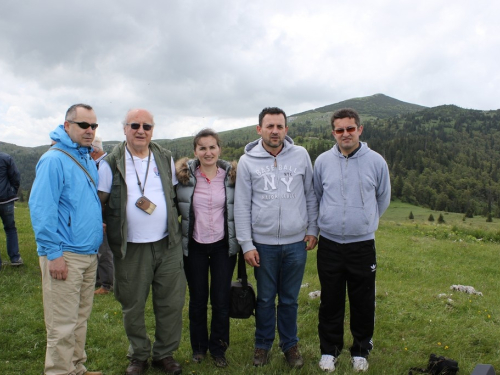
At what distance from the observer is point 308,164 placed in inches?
186

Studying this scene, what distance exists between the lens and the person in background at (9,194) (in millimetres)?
8367

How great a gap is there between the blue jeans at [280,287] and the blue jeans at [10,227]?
681 centimetres

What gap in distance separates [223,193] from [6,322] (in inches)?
175

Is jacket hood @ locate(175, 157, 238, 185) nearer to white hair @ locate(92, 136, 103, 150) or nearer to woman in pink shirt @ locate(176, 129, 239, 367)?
woman in pink shirt @ locate(176, 129, 239, 367)

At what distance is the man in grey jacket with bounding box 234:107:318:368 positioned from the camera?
451cm

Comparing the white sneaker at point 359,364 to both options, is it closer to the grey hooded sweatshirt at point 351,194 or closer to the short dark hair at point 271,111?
the grey hooded sweatshirt at point 351,194

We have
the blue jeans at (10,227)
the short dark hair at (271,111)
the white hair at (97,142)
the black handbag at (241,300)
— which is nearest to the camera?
the short dark hair at (271,111)

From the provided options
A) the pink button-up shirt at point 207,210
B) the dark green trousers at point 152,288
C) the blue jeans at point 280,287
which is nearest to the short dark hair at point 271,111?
the pink button-up shirt at point 207,210

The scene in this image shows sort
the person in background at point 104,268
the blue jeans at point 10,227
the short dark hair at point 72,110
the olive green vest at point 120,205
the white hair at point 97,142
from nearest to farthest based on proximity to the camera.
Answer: the short dark hair at point 72,110
the olive green vest at point 120,205
the white hair at point 97,142
the person in background at point 104,268
the blue jeans at point 10,227

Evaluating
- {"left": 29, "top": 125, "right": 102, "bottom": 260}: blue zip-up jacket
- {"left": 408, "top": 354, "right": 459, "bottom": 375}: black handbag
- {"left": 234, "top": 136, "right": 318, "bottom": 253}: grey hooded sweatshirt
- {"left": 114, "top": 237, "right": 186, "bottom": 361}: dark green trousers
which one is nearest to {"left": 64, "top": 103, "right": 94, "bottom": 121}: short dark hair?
{"left": 29, "top": 125, "right": 102, "bottom": 260}: blue zip-up jacket

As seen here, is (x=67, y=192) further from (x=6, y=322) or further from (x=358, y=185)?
(x=6, y=322)

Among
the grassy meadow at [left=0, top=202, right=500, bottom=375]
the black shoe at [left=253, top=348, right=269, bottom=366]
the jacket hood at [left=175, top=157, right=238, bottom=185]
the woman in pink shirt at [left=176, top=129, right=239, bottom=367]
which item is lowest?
the grassy meadow at [left=0, top=202, right=500, bottom=375]

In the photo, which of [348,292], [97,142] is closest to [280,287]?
[348,292]

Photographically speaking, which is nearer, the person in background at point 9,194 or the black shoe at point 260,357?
the black shoe at point 260,357
